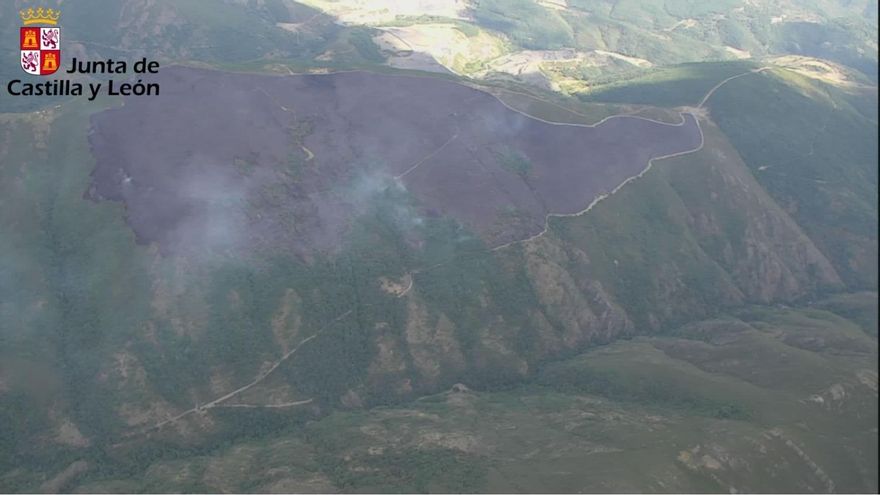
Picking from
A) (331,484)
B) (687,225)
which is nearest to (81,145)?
(331,484)

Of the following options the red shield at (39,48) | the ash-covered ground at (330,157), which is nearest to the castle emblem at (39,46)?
the red shield at (39,48)

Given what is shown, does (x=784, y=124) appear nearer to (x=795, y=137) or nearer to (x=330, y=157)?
(x=795, y=137)

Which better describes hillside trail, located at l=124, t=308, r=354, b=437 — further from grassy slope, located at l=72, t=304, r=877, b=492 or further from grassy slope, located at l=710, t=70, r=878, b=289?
grassy slope, located at l=710, t=70, r=878, b=289

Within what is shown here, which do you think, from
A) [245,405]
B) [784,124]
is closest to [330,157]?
[245,405]

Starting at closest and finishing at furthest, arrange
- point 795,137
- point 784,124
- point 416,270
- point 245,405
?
point 245,405, point 416,270, point 795,137, point 784,124

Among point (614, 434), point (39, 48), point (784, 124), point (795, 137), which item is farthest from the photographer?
point (784, 124)

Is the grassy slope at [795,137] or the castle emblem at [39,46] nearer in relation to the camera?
the castle emblem at [39,46]

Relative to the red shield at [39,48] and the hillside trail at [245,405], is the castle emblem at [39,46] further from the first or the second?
the hillside trail at [245,405]
